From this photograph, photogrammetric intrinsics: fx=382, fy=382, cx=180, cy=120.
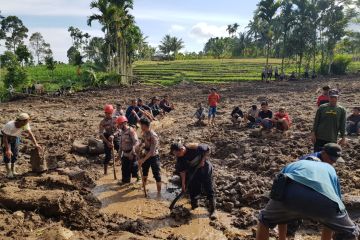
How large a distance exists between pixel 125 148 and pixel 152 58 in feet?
242

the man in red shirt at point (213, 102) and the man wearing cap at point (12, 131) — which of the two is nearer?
the man wearing cap at point (12, 131)

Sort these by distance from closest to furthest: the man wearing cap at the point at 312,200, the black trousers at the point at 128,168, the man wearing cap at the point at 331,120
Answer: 1. the man wearing cap at the point at 312,200
2. the man wearing cap at the point at 331,120
3. the black trousers at the point at 128,168

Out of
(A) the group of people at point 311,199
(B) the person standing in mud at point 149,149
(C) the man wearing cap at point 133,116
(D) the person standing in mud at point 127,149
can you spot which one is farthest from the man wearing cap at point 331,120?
(C) the man wearing cap at point 133,116

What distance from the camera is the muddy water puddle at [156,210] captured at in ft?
20.7

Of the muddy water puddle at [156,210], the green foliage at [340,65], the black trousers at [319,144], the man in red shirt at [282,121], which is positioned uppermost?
the green foliage at [340,65]

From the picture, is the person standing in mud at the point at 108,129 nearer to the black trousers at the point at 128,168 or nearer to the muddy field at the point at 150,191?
the muddy field at the point at 150,191

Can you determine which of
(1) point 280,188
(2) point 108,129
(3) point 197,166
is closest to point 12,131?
(2) point 108,129

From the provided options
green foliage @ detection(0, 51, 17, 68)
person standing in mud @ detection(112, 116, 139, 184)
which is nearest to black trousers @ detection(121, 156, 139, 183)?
person standing in mud @ detection(112, 116, 139, 184)

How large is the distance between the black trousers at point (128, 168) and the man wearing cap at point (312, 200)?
4.74 metres

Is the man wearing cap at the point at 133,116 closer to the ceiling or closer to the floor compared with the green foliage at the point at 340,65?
closer to the floor

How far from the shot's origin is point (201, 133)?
13898 mm

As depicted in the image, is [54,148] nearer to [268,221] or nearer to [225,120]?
[225,120]

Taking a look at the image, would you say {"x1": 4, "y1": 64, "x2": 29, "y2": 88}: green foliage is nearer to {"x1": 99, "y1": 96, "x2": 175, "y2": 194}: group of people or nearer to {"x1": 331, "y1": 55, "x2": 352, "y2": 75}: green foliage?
{"x1": 99, "y1": 96, "x2": 175, "y2": 194}: group of people

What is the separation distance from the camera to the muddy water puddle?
632cm
